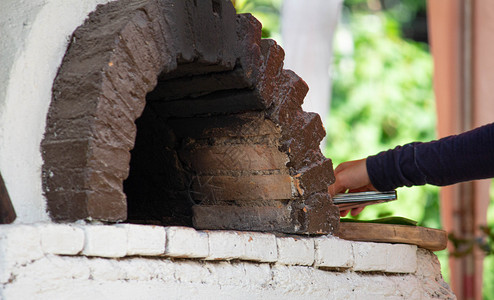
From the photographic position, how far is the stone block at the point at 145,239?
4.53 ft

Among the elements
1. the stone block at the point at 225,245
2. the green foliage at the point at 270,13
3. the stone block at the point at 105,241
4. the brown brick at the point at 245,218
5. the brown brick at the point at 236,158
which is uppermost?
the green foliage at the point at 270,13

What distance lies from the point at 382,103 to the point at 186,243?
17.5 ft

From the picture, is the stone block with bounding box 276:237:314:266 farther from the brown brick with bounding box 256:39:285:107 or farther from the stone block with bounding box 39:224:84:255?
the stone block with bounding box 39:224:84:255

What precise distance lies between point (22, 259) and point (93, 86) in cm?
41

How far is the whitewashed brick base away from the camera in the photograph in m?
1.24

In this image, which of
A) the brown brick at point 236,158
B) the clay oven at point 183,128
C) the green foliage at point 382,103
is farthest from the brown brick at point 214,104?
the green foliage at point 382,103

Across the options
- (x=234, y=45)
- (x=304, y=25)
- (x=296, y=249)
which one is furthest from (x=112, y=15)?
(x=304, y=25)

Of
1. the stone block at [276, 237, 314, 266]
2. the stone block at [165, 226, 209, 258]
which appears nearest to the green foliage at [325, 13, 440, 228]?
the stone block at [276, 237, 314, 266]

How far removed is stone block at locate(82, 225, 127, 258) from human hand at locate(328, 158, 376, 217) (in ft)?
2.91

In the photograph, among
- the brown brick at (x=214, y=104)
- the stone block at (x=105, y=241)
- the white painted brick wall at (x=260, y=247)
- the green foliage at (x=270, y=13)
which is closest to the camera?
the stone block at (x=105, y=241)

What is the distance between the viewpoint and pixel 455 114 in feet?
11.7

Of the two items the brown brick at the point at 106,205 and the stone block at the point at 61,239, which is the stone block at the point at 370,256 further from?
the stone block at the point at 61,239

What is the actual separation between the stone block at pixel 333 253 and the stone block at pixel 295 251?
0.09ft

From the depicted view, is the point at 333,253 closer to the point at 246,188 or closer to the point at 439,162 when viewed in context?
the point at 246,188
